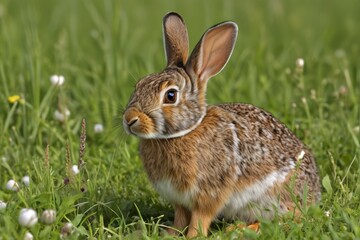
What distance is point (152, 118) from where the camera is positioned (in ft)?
17.4

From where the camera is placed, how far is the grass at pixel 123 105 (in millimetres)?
5355

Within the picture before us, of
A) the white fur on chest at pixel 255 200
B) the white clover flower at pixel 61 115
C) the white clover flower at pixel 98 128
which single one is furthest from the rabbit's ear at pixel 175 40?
the white clover flower at pixel 61 115

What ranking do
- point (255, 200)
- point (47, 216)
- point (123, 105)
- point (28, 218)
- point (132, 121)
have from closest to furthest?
point (28, 218), point (47, 216), point (132, 121), point (255, 200), point (123, 105)

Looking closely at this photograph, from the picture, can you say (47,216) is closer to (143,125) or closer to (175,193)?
(143,125)

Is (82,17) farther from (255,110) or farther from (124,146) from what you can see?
(255,110)

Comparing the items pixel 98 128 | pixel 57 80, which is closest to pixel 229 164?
pixel 98 128

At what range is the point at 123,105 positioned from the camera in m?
7.54

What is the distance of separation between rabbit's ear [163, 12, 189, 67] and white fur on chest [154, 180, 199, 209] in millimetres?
806

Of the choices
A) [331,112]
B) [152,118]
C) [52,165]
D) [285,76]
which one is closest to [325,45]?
[285,76]

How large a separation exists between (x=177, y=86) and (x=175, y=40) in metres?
0.49

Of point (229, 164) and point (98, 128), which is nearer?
point (229, 164)

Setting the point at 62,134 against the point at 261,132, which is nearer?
the point at 261,132

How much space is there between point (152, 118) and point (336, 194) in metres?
1.31

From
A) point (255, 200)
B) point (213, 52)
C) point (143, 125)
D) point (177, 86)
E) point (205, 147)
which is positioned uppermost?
point (213, 52)
